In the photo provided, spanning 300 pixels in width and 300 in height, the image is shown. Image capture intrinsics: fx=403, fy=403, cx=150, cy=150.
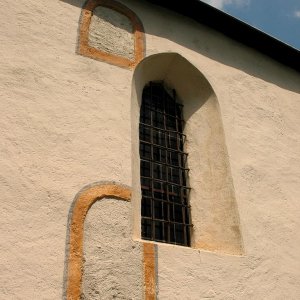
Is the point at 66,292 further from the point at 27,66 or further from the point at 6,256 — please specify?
the point at 27,66

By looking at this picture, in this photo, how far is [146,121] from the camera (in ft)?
15.9

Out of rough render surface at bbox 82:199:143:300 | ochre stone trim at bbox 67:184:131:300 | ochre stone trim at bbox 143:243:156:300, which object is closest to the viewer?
ochre stone trim at bbox 67:184:131:300

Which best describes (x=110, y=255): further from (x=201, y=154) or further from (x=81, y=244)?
(x=201, y=154)

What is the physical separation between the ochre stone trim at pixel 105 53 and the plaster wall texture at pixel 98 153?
3.6 inches

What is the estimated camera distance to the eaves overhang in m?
5.65

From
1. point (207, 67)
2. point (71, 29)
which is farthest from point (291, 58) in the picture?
point (71, 29)

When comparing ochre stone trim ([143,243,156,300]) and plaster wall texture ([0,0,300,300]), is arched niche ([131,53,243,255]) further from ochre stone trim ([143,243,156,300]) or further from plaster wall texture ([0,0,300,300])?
ochre stone trim ([143,243,156,300])

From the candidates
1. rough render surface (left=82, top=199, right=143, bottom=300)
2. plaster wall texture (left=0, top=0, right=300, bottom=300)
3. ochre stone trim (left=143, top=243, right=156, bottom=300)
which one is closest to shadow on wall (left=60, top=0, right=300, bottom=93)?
plaster wall texture (left=0, top=0, right=300, bottom=300)

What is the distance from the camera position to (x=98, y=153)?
380 centimetres

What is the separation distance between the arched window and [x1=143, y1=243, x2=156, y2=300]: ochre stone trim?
493 millimetres

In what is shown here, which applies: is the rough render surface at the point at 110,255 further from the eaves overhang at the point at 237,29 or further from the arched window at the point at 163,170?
the eaves overhang at the point at 237,29

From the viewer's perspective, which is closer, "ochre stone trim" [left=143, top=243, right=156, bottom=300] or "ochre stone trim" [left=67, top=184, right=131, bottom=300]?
"ochre stone trim" [left=67, top=184, right=131, bottom=300]

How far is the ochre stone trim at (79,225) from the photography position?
310cm

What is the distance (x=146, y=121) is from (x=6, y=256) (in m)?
2.40
